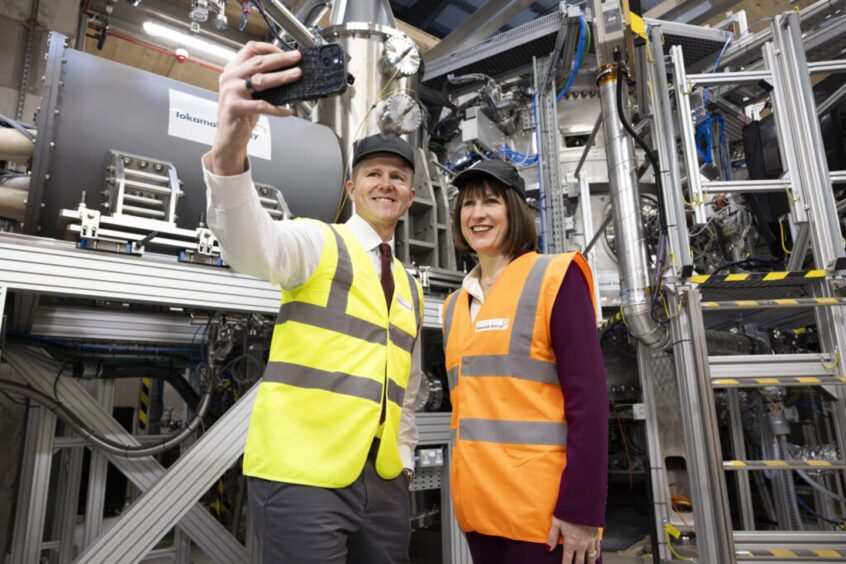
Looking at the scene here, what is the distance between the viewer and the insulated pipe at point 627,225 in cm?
278

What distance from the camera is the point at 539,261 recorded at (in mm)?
1430

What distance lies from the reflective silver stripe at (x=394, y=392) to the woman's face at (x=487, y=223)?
45 centimetres

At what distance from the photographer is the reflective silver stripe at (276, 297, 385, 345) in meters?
1.33

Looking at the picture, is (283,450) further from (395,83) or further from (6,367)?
(6,367)

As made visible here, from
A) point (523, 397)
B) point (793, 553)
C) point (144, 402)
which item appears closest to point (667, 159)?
point (793, 553)

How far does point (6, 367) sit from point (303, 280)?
352 centimetres

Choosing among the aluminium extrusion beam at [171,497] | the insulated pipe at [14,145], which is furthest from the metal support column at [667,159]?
the insulated pipe at [14,145]

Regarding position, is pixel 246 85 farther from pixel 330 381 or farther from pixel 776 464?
pixel 776 464

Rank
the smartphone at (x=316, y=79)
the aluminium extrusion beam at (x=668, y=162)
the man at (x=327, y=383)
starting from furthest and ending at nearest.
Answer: the aluminium extrusion beam at (x=668, y=162)
the man at (x=327, y=383)
the smartphone at (x=316, y=79)

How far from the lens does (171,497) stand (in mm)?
1839

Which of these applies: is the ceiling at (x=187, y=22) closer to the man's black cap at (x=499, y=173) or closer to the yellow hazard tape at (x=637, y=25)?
the yellow hazard tape at (x=637, y=25)

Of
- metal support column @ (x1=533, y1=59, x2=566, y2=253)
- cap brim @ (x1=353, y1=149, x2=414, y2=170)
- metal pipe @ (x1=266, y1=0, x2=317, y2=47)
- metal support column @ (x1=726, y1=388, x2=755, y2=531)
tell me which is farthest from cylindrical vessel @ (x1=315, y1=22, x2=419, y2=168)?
metal support column @ (x1=726, y1=388, x2=755, y2=531)

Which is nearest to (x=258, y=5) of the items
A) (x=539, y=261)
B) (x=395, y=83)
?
(x=395, y=83)

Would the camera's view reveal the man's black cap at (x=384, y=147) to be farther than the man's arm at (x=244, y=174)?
Yes
